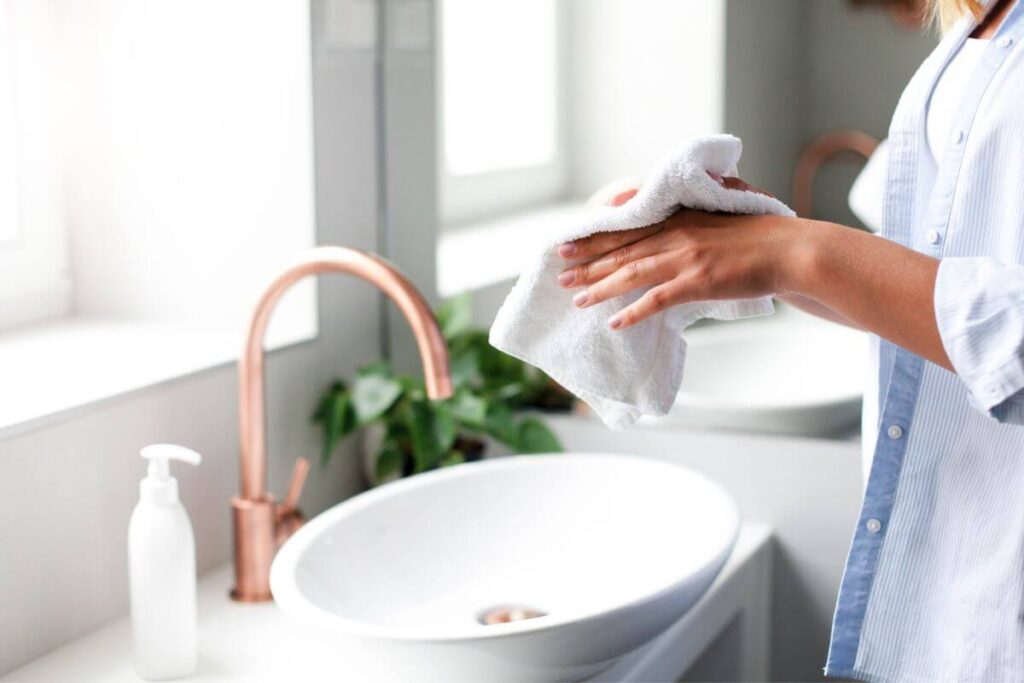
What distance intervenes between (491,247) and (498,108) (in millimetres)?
203

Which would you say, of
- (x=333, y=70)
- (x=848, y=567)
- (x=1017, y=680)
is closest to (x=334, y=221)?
(x=333, y=70)

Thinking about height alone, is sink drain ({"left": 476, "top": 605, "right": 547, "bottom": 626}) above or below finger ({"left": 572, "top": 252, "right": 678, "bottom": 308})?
below

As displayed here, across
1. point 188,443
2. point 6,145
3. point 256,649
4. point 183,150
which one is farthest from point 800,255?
point 6,145

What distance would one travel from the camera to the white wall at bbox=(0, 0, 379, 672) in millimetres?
1258

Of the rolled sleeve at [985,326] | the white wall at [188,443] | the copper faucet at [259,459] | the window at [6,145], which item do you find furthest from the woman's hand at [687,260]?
the window at [6,145]

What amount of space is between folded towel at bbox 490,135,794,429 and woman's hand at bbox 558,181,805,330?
0.04ft

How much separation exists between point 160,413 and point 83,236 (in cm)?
34

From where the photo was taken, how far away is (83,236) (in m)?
1.64

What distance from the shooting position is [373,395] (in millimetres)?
1657

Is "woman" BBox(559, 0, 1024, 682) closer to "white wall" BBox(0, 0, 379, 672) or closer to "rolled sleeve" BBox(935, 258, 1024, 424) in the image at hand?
"rolled sleeve" BBox(935, 258, 1024, 424)

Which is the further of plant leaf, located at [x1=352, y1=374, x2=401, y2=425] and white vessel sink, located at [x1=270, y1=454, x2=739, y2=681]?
plant leaf, located at [x1=352, y1=374, x2=401, y2=425]

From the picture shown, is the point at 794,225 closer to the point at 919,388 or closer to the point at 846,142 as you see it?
the point at 919,388

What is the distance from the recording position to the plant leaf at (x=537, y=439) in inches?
67.6

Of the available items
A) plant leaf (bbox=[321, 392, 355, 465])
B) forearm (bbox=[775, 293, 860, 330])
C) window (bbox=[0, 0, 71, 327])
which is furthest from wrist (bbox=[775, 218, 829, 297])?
window (bbox=[0, 0, 71, 327])
